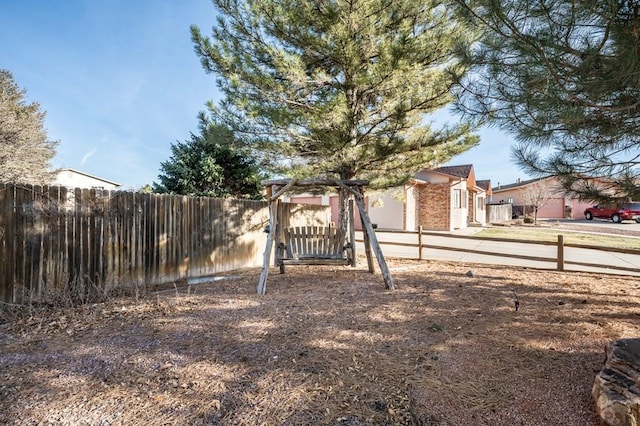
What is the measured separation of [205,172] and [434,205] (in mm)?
13063

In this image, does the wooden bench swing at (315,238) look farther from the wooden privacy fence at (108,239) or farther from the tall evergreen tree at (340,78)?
the wooden privacy fence at (108,239)

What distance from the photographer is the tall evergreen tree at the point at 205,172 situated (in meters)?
8.97

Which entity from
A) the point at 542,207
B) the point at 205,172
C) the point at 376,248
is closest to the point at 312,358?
the point at 376,248

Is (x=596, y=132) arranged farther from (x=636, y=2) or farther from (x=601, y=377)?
(x=601, y=377)

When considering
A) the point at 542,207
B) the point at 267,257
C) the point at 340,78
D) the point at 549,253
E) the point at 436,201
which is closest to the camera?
the point at 267,257

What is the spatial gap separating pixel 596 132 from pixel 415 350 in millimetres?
3198

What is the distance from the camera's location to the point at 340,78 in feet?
21.1

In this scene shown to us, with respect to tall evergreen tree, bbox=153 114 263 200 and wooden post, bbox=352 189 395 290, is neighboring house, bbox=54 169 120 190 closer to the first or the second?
tall evergreen tree, bbox=153 114 263 200

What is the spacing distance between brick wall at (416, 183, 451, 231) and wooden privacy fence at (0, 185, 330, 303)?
13.1m

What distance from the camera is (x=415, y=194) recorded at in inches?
699

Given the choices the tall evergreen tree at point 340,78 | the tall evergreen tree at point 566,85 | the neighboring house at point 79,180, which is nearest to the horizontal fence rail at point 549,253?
the tall evergreen tree at point 566,85

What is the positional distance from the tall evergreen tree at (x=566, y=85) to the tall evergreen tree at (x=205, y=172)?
21.1ft

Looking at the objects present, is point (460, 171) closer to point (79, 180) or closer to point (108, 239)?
point (108, 239)

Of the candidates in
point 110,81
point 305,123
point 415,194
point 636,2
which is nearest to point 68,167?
point 110,81
